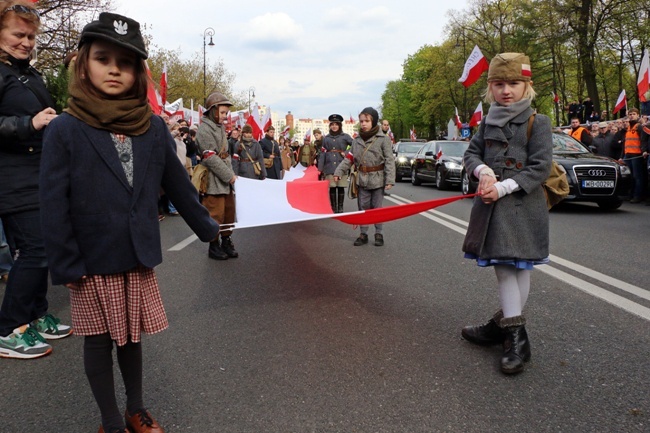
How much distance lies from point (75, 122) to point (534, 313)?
3.67 meters

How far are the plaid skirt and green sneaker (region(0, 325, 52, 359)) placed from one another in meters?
1.57

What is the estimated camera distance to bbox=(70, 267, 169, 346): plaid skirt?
2.38 meters

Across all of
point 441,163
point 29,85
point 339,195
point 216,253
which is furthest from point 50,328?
point 441,163

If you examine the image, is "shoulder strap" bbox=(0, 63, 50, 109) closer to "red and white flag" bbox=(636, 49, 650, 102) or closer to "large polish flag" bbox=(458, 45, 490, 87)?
"large polish flag" bbox=(458, 45, 490, 87)

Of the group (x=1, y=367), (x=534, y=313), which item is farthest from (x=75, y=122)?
(x=534, y=313)

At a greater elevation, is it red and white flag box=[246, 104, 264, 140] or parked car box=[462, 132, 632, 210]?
red and white flag box=[246, 104, 264, 140]

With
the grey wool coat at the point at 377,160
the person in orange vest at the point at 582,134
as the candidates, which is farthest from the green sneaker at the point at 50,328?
the person in orange vest at the point at 582,134

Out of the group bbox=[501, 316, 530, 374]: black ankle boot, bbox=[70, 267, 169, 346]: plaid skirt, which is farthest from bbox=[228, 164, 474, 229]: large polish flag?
bbox=[70, 267, 169, 346]: plaid skirt

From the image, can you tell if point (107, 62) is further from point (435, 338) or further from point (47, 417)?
point (435, 338)

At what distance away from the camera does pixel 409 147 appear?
79.4 ft

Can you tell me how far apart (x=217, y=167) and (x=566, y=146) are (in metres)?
9.02

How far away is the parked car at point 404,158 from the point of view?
22.6 meters

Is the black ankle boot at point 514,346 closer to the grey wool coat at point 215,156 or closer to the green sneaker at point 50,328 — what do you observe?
the green sneaker at point 50,328

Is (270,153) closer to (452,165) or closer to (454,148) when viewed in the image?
(452,165)
